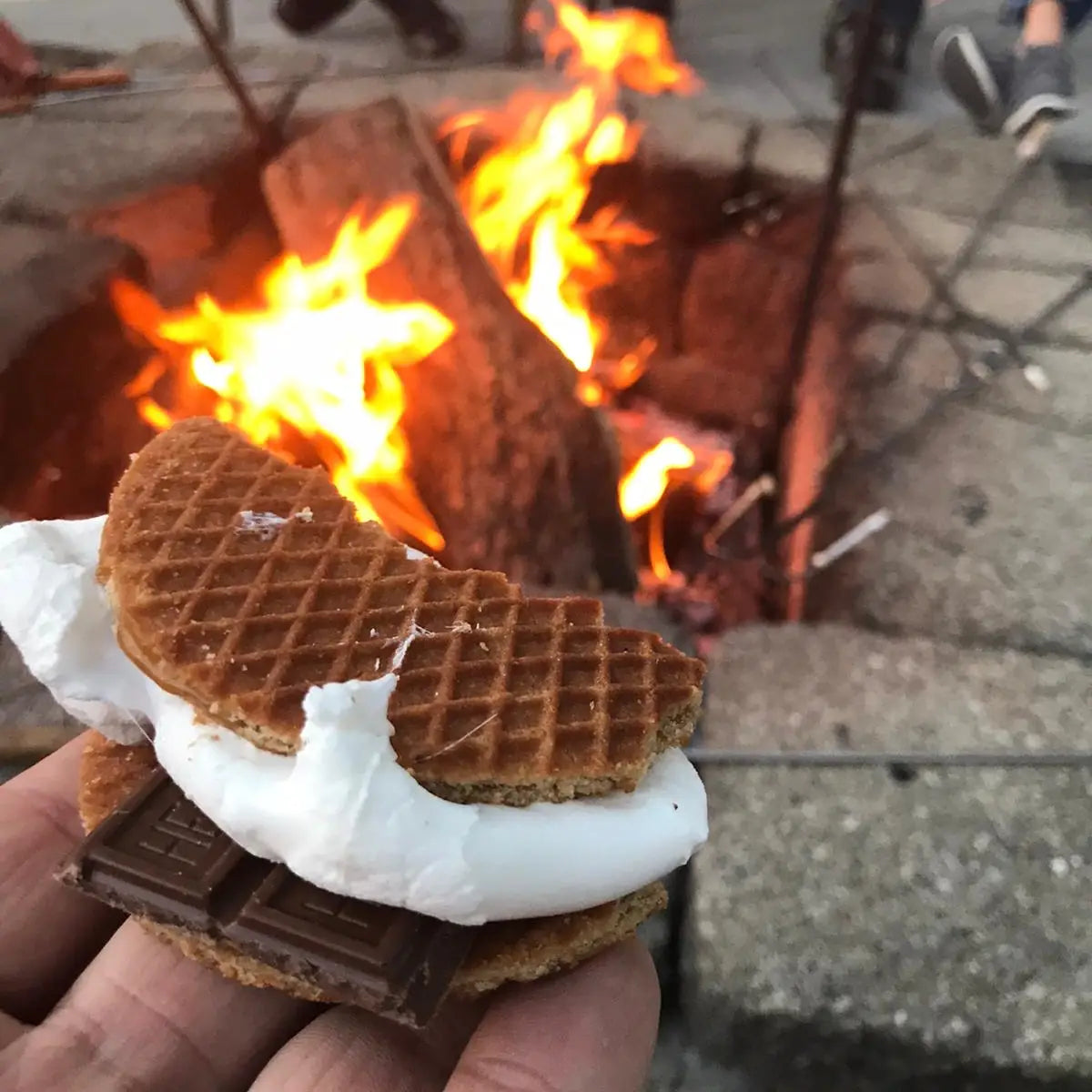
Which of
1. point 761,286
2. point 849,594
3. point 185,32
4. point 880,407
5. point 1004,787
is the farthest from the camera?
point 185,32

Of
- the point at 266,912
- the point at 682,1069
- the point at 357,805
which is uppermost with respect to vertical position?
the point at 357,805

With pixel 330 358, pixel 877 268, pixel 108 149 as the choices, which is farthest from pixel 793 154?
pixel 108 149

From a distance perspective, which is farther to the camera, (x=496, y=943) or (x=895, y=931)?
(x=895, y=931)

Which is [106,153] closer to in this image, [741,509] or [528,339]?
[528,339]

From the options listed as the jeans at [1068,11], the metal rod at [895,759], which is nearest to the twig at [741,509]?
the metal rod at [895,759]

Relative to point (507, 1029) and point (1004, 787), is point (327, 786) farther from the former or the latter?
point (1004, 787)

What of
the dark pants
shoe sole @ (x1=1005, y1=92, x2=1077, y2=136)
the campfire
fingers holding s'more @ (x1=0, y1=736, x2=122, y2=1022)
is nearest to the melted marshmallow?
fingers holding s'more @ (x1=0, y1=736, x2=122, y2=1022)

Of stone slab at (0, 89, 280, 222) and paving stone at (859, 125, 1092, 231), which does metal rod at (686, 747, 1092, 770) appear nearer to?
paving stone at (859, 125, 1092, 231)

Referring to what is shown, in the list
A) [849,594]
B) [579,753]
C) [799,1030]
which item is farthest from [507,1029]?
[849,594]
